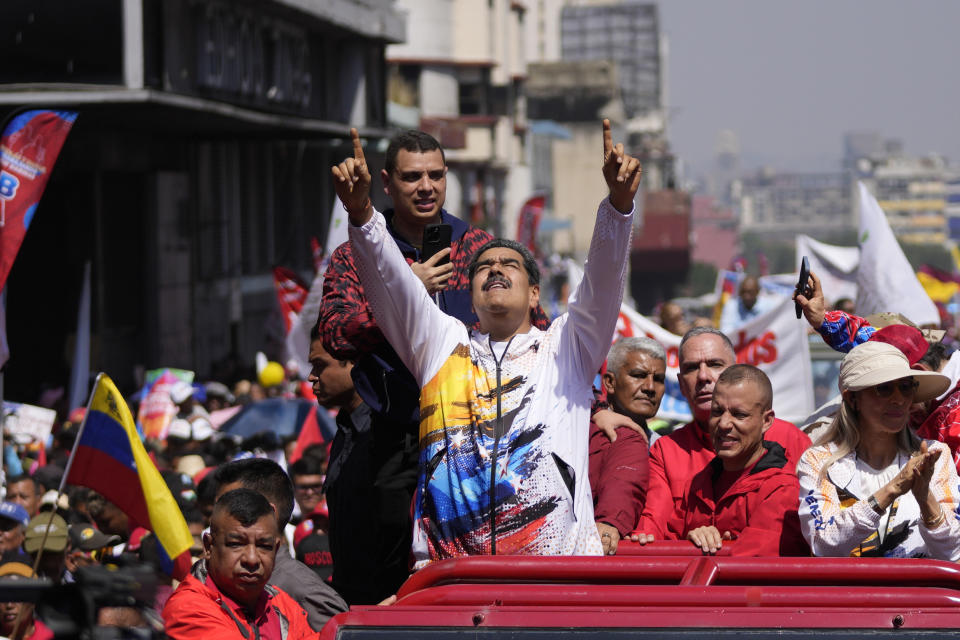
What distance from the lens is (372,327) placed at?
507cm

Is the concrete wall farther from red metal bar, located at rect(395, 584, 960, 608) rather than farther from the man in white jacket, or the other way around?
red metal bar, located at rect(395, 584, 960, 608)

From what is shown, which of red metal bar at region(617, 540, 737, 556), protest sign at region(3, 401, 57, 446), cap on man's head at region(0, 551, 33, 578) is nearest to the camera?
red metal bar at region(617, 540, 737, 556)

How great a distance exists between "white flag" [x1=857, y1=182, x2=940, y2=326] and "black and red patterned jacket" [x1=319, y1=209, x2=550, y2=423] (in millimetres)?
7344

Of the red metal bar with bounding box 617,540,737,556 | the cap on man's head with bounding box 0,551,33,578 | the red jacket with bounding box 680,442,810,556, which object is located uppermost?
the red jacket with bounding box 680,442,810,556

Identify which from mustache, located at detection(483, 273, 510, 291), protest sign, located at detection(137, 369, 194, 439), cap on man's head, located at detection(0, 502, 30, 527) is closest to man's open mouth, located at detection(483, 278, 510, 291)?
mustache, located at detection(483, 273, 510, 291)

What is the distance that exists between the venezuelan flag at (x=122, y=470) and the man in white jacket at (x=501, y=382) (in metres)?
2.33

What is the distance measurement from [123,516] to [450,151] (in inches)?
1572

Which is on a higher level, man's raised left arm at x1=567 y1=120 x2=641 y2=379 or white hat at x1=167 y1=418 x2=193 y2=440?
man's raised left arm at x1=567 y1=120 x2=641 y2=379

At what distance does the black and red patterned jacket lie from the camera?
5.10 metres

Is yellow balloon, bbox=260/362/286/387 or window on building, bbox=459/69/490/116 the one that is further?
window on building, bbox=459/69/490/116

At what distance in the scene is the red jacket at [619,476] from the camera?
5.18 metres

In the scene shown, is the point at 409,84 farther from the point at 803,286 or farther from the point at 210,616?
the point at 210,616

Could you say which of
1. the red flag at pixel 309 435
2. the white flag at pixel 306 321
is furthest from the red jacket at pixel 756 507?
the white flag at pixel 306 321

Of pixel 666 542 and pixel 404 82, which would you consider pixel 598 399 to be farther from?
pixel 404 82
